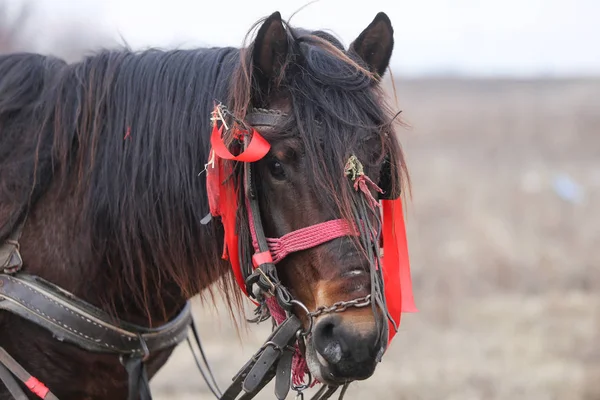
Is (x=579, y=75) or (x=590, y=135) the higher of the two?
(x=590, y=135)

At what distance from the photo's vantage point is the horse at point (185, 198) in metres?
2.13

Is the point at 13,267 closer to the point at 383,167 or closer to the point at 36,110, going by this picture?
the point at 36,110

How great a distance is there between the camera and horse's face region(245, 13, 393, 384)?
2.01 metres

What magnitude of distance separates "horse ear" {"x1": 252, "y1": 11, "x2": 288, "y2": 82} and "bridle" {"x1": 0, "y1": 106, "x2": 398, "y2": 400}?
144 mm

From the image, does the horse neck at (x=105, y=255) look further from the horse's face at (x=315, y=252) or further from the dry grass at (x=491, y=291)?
the dry grass at (x=491, y=291)

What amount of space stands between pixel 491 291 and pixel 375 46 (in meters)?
6.76

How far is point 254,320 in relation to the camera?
2.41 metres

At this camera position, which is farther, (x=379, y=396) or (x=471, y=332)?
(x=471, y=332)

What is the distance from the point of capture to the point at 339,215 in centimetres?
213

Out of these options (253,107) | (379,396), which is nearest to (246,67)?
(253,107)

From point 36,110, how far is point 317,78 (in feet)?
3.70

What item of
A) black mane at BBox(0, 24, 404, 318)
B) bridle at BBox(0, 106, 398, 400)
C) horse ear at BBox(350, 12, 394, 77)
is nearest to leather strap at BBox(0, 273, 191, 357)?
bridle at BBox(0, 106, 398, 400)

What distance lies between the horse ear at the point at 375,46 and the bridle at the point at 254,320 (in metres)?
0.45

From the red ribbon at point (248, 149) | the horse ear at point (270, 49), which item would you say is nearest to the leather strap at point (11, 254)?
the red ribbon at point (248, 149)
